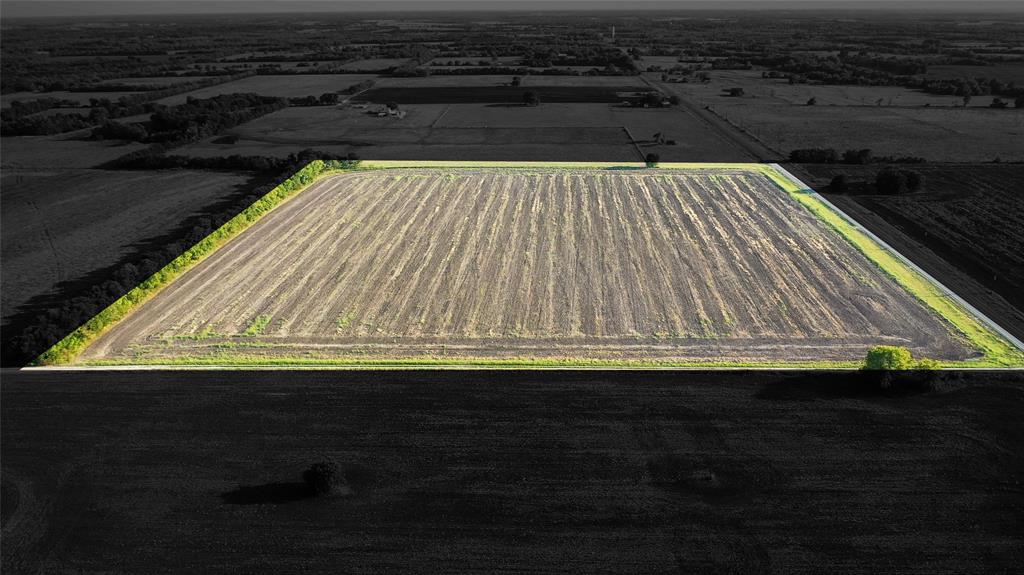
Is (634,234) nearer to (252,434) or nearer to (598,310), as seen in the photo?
(598,310)

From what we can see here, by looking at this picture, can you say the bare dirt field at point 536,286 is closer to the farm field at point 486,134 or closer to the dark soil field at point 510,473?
the dark soil field at point 510,473

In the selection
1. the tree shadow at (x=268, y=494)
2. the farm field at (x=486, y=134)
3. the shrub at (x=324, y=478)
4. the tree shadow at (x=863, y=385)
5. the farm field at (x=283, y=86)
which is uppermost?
the farm field at (x=283, y=86)

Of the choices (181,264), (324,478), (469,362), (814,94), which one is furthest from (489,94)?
(324,478)

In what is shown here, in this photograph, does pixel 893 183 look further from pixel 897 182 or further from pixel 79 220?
pixel 79 220

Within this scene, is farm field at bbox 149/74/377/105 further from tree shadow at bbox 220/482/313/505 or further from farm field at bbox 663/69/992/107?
tree shadow at bbox 220/482/313/505

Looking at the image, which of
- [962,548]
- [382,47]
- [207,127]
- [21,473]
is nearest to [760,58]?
[382,47]

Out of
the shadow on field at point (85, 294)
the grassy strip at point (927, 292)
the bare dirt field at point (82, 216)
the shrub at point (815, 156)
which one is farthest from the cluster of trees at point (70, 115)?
the grassy strip at point (927, 292)
